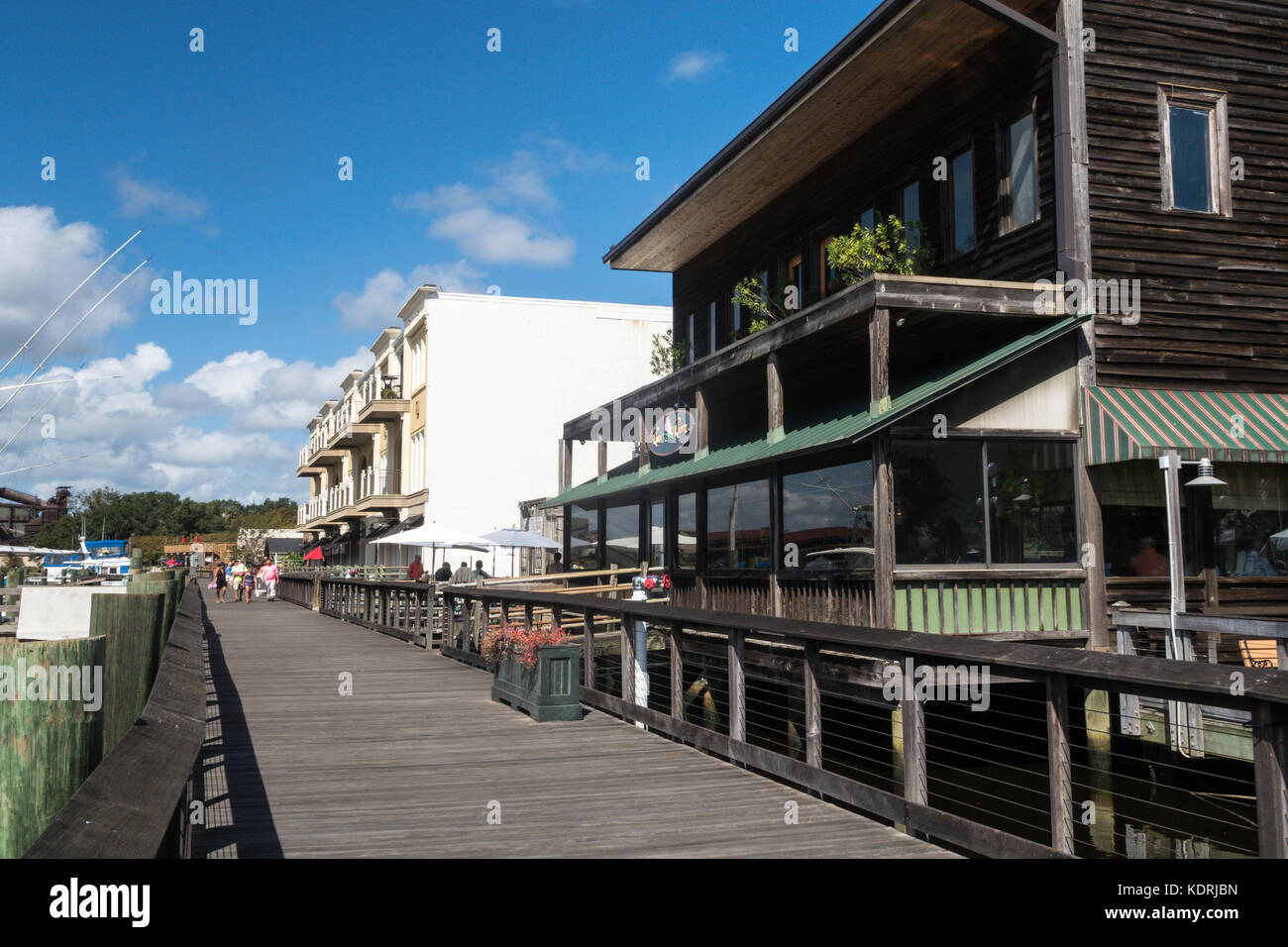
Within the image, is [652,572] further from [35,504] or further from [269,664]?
[35,504]

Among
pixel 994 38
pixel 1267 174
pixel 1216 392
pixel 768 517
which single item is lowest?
pixel 768 517

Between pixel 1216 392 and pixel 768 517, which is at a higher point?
pixel 1216 392

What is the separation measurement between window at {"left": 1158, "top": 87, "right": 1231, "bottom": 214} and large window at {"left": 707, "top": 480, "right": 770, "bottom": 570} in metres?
7.32

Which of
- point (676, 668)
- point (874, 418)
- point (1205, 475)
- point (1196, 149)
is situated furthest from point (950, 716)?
point (1196, 149)

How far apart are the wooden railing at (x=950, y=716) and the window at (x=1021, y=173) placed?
635 cm

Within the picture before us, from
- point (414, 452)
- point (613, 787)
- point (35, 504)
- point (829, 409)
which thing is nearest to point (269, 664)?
point (829, 409)

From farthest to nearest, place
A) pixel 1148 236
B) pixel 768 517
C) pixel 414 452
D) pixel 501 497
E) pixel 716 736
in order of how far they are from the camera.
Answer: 1. pixel 414 452
2. pixel 501 497
3. pixel 768 517
4. pixel 1148 236
5. pixel 716 736

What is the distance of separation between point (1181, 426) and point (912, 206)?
620 centimetres

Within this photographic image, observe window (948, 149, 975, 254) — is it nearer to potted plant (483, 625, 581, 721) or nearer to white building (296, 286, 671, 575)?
potted plant (483, 625, 581, 721)

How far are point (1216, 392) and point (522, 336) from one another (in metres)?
30.2

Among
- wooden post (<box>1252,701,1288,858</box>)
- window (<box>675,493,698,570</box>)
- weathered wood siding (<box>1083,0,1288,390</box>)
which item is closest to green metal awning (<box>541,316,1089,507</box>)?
weathered wood siding (<box>1083,0,1288,390</box>)

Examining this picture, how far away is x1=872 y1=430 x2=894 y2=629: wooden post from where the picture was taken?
13547mm

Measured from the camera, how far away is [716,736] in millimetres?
8773

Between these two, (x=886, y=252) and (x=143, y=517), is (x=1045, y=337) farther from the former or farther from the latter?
(x=143, y=517)
